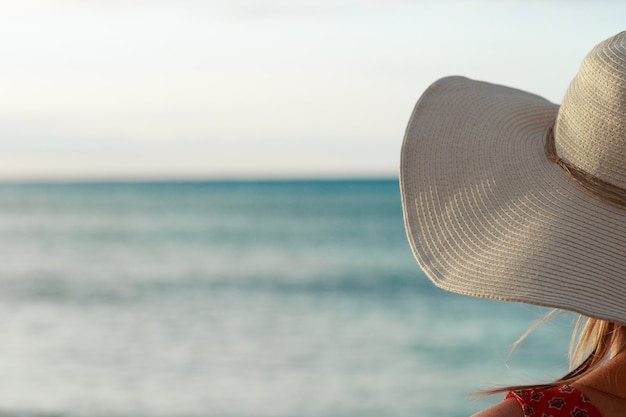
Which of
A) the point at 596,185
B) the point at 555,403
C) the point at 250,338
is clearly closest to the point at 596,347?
the point at 555,403

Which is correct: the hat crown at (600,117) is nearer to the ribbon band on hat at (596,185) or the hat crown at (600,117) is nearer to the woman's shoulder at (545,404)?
the ribbon band on hat at (596,185)

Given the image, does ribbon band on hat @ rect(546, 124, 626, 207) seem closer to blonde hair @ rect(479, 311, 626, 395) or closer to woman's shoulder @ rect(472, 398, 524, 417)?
blonde hair @ rect(479, 311, 626, 395)

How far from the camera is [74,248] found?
26172mm

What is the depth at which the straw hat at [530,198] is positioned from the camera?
111 cm

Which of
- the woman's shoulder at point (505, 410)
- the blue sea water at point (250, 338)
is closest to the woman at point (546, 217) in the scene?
the woman's shoulder at point (505, 410)

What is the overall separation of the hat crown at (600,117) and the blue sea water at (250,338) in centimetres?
45

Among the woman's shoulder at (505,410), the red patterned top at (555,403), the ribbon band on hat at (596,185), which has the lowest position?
the red patterned top at (555,403)

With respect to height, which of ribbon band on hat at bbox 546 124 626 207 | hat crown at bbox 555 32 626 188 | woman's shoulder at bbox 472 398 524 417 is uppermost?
hat crown at bbox 555 32 626 188

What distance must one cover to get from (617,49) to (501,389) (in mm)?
501

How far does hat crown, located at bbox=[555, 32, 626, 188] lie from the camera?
1.20 meters

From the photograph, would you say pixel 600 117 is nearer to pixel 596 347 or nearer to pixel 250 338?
pixel 596 347

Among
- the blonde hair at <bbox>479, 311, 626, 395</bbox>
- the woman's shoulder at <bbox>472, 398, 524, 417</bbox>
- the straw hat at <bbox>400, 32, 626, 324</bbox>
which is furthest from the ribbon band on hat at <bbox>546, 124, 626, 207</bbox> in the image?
the woman's shoulder at <bbox>472, 398, 524, 417</bbox>

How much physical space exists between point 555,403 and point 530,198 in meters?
0.28

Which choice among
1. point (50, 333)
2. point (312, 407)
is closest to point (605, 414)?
point (312, 407)
